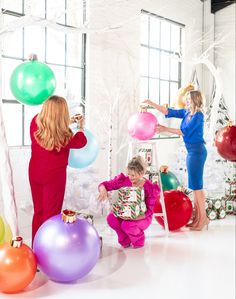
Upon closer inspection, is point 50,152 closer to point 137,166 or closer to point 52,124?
point 52,124

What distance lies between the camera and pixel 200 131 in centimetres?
394

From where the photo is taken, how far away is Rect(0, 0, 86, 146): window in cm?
380

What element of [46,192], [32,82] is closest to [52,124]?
[32,82]

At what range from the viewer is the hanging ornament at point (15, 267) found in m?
2.38

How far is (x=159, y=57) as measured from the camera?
18.5ft

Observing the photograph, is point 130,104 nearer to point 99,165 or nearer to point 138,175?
point 99,165

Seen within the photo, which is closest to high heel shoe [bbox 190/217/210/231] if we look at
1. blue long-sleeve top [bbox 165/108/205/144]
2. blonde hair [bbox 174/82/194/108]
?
blue long-sleeve top [bbox 165/108/205/144]

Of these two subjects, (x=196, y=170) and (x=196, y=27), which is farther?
(x=196, y=27)

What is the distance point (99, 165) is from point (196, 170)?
110cm

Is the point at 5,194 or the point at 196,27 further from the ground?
the point at 196,27

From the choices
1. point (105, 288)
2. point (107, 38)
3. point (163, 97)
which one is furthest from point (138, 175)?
point (163, 97)

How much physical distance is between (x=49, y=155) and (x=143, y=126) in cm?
110

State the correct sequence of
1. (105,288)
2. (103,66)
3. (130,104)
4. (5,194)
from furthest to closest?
(130,104)
(103,66)
(5,194)
(105,288)

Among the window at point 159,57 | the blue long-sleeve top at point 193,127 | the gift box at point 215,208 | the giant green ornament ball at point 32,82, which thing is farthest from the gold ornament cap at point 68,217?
the window at point 159,57
